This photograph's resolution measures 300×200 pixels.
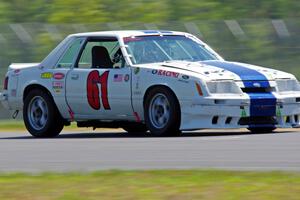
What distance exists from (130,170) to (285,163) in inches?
60.9

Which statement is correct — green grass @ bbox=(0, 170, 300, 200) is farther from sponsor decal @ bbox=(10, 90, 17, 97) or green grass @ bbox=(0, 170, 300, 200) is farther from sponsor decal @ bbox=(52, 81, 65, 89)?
sponsor decal @ bbox=(10, 90, 17, 97)

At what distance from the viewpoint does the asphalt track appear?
11.4 m

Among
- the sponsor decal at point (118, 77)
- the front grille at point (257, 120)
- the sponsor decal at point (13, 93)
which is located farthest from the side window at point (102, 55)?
the front grille at point (257, 120)

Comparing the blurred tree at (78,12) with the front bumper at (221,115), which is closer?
the front bumper at (221,115)

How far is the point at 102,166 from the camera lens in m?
11.6

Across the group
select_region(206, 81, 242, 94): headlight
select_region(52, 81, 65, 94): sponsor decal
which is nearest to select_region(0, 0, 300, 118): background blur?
select_region(52, 81, 65, 94): sponsor decal

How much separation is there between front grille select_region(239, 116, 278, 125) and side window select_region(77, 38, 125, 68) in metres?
1.94

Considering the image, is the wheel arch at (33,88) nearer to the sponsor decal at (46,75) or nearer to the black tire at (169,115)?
the sponsor decal at (46,75)

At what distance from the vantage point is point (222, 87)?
15.2 meters

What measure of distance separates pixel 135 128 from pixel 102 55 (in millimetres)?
1266

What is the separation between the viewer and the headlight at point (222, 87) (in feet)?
49.6

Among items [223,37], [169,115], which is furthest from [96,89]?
[223,37]

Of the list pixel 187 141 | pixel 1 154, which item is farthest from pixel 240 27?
pixel 1 154

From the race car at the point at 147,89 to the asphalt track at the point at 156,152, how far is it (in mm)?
285
